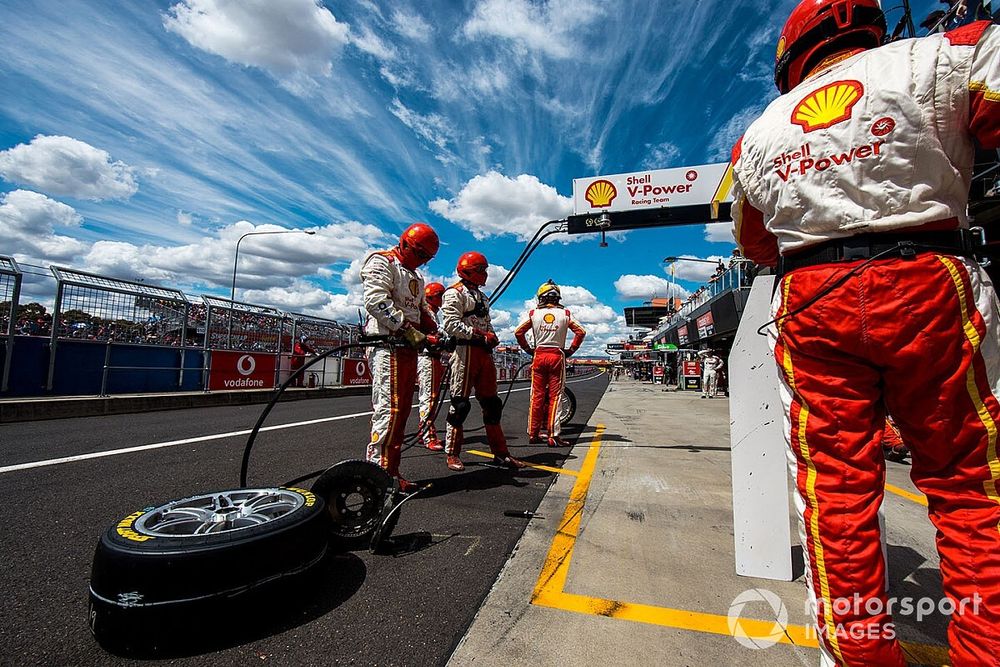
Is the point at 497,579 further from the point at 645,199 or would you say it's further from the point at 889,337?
the point at 645,199

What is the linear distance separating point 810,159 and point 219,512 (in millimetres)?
2477

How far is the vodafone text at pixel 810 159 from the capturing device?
4.07 ft

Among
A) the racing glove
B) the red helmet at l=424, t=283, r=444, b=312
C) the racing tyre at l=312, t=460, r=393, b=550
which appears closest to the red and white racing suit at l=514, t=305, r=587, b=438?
the red helmet at l=424, t=283, r=444, b=312

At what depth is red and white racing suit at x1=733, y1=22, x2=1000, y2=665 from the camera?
43.3 inches

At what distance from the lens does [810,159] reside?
1.33 m

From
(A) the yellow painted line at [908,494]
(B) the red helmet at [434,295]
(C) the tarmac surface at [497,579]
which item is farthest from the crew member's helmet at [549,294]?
(A) the yellow painted line at [908,494]

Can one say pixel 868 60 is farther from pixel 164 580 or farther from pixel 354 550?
pixel 354 550

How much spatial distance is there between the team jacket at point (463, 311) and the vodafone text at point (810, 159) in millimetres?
2950

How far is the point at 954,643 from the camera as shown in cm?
106

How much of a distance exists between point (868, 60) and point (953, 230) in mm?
546

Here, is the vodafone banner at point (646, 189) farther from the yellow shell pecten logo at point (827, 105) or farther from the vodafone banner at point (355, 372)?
the vodafone banner at point (355, 372)

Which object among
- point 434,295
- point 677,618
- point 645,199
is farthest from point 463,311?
point 645,199

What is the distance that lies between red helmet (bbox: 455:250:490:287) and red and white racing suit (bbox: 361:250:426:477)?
A: 1.24m

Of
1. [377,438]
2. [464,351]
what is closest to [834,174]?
[377,438]
